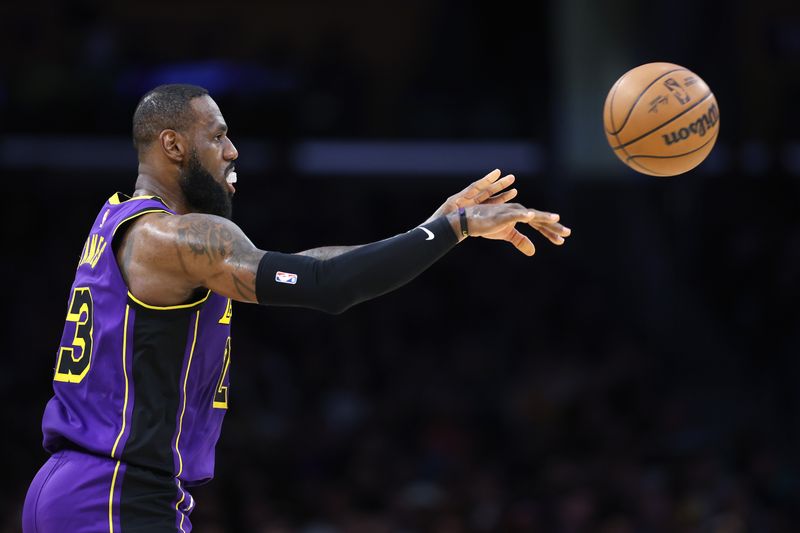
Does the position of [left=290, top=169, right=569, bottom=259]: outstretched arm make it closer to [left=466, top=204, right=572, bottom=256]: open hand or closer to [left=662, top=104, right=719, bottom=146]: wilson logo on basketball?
[left=466, top=204, right=572, bottom=256]: open hand

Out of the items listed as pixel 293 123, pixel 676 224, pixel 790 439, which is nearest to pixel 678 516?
pixel 790 439

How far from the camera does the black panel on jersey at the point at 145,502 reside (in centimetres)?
400

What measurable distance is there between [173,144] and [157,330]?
76 cm

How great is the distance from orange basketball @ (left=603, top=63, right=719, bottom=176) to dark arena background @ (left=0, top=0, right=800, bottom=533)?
15.3 feet

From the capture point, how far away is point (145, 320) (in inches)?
159

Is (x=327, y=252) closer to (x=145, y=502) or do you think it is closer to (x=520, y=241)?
(x=520, y=241)

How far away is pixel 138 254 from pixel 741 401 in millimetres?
10889

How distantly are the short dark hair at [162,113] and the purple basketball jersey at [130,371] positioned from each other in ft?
1.01

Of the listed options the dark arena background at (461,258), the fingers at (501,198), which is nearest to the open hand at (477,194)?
the fingers at (501,198)

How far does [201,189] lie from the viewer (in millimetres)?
4418

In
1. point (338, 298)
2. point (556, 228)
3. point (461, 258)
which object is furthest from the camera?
point (461, 258)

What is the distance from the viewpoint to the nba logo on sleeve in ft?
12.9

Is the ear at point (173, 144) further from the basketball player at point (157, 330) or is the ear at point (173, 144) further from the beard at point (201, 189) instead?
the basketball player at point (157, 330)

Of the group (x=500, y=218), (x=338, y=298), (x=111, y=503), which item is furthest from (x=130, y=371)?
(x=500, y=218)
